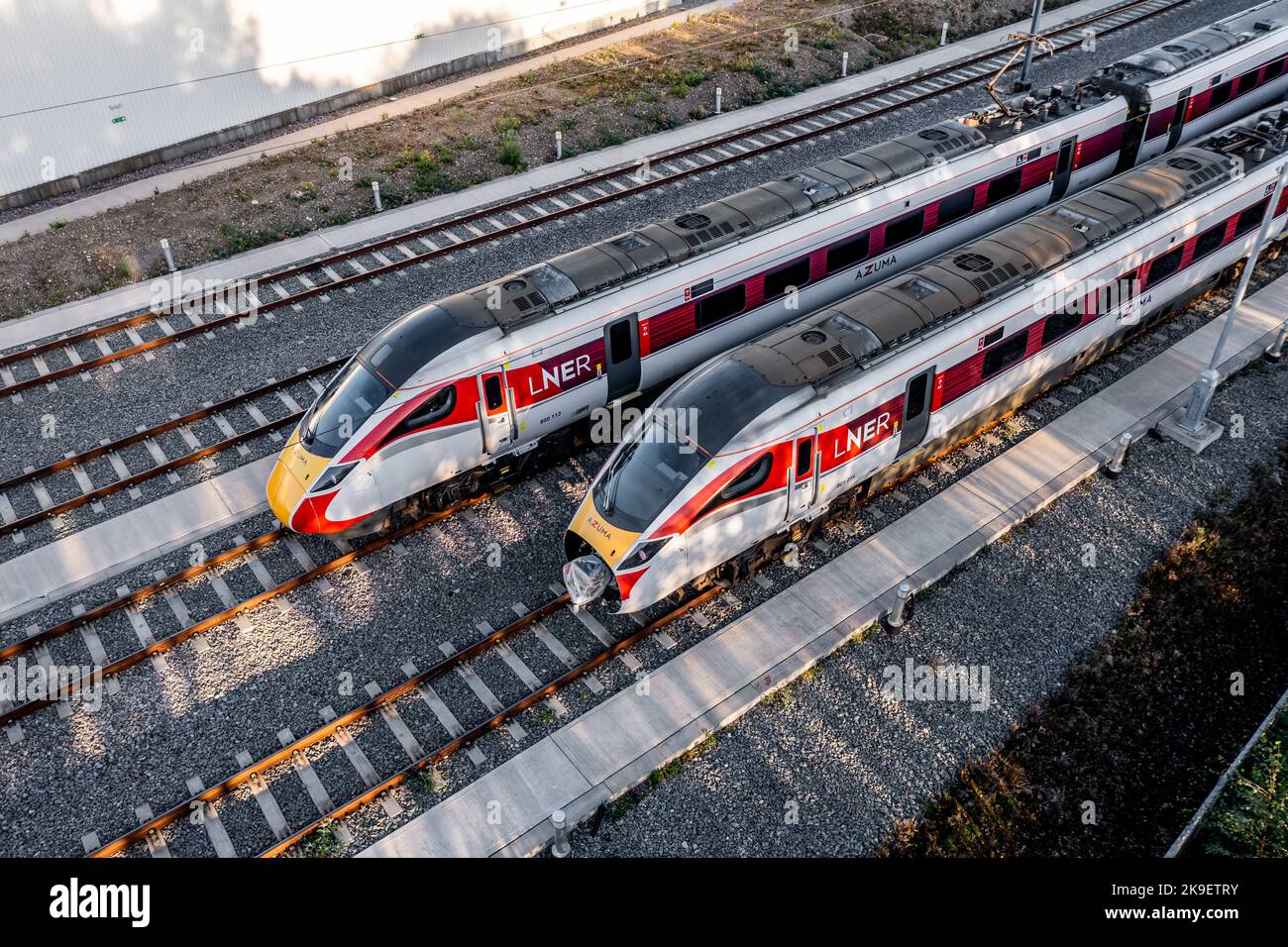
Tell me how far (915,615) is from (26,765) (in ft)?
43.4

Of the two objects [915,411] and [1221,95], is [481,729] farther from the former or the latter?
[1221,95]

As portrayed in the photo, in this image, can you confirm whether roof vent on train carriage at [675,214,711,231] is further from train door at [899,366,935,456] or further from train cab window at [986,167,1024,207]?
train cab window at [986,167,1024,207]

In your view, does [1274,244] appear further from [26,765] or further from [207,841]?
[26,765]

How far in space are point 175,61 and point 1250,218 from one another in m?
28.5

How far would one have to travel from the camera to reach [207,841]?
12.6 meters

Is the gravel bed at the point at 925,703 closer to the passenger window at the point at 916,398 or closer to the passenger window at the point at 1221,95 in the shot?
the passenger window at the point at 916,398

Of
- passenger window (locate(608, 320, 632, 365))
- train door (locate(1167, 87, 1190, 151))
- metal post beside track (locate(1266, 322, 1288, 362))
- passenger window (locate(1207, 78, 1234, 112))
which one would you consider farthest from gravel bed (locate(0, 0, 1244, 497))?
metal post beside track (locate(1266, 322, 1288, 362))

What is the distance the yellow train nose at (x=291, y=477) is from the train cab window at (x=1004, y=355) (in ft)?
37.5

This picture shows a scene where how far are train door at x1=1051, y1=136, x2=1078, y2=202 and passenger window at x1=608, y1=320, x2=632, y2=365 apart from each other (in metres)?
12.3

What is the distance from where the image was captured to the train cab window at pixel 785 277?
18.9 m

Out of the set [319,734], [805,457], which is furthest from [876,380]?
[319,734]

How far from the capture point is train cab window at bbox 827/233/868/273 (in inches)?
773

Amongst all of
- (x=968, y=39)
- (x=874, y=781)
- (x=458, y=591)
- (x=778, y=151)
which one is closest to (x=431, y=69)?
(x=778, y=151)

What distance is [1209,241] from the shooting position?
67.1ft
